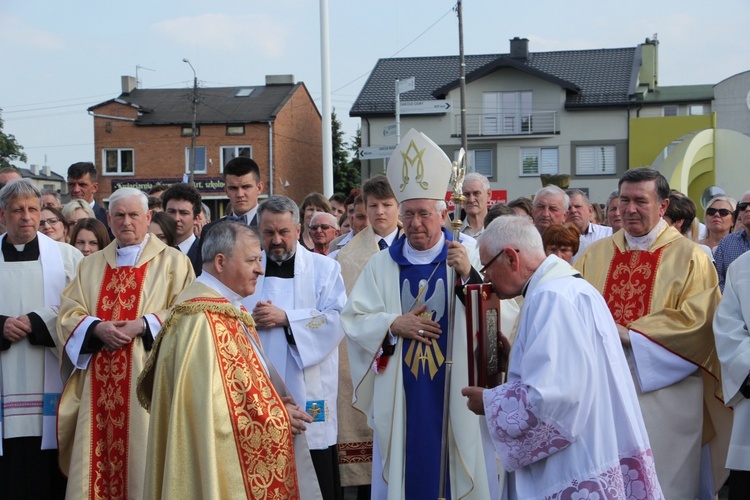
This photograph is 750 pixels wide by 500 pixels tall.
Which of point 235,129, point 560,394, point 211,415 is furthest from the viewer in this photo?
point 235,129

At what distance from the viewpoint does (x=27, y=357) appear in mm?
6086

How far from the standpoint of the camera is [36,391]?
6070mm

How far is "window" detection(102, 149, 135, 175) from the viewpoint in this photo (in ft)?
146

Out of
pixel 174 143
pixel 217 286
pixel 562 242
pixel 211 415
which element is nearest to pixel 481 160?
pixel 174 143

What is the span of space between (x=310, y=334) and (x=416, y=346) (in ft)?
2.58

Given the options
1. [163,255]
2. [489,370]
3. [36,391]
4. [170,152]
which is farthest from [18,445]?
[170,152]

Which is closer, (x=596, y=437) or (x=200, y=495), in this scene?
(x=596, y=437)

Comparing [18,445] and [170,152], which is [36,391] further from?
[170,152]

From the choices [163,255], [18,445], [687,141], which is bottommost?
[18,445]

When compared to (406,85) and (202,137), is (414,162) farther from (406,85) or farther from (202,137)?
(202,137)

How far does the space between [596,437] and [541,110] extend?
38.0 meters

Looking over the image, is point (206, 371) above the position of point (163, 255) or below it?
below

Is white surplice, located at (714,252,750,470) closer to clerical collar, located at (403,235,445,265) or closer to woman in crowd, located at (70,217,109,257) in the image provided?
clerical collar, located at (403,235,445,265)

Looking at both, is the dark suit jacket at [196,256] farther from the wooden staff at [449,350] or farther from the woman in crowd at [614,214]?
the woman in crowd at [614,214]
